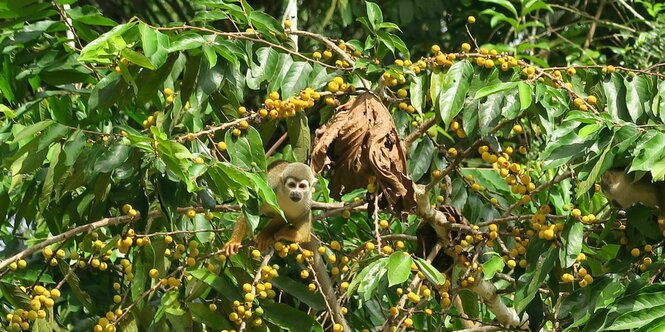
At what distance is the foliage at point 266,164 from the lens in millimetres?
2965

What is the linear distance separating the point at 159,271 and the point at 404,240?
846 mm

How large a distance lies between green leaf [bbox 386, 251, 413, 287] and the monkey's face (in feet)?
2.17

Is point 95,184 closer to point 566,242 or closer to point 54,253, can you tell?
point 54,253

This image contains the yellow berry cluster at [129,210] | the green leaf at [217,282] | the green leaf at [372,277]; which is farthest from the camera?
the green leaf at [217,282]

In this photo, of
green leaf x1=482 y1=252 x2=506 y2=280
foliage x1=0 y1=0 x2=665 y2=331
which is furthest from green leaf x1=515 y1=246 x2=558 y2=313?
green leaf x1=482 y1=252 x2=506 y2=280

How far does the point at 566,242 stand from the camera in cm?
301

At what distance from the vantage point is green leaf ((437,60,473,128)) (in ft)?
10.3

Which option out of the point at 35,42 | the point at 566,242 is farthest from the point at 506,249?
the point at 35,42

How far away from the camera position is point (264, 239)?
3.38 m

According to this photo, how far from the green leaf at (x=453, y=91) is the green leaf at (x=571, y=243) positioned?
428 millimetres

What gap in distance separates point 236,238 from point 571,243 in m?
0.98

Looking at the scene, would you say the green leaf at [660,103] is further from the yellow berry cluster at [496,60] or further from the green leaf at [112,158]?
the green leaf at [112,158]

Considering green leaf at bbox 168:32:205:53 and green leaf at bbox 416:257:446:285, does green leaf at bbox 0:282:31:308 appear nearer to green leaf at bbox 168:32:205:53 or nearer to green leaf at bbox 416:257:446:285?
green leaf at bbox 168:32:205:53

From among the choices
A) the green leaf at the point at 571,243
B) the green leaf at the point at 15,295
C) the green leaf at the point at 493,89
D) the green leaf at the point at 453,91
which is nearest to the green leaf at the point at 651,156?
the green leaf at the point at 571,243
